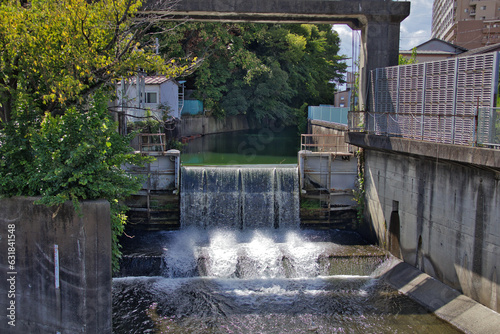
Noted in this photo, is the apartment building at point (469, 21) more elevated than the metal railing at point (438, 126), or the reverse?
the apartment building at point (469, 21)

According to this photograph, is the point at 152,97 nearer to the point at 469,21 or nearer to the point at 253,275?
the point at 253,275

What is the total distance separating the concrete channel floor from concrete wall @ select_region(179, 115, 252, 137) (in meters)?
28.3

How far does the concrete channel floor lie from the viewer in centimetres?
1170

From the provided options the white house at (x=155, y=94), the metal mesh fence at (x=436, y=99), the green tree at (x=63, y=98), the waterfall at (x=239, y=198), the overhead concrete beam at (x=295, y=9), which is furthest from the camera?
the white house at (x=155, y=94)

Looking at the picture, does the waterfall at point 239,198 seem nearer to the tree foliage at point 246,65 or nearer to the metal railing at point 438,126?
the metal railing at point 438,126

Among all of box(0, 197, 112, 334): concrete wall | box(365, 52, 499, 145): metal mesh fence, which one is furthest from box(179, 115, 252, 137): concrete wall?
box(0, 197, 112, 334): concrete wall

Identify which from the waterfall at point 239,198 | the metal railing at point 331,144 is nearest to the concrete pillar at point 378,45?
the metal railing at point 331,144

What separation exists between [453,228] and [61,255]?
10.3 meters

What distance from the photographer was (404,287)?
14789mm

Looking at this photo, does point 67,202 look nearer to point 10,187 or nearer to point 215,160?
point 10,187

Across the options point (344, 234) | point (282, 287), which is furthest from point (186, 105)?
point (282, 287)

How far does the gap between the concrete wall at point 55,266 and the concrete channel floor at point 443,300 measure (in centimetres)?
874

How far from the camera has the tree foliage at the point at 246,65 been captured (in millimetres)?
41312

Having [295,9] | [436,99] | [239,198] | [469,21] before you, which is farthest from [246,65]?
[469,21]
